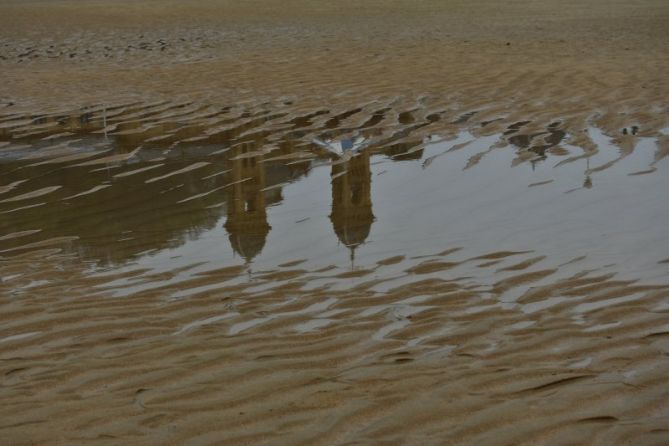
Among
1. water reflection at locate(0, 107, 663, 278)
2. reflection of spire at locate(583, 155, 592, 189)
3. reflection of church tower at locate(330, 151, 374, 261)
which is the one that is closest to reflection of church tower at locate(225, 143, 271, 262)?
water reflection at locate(0, 107, 663, 278)

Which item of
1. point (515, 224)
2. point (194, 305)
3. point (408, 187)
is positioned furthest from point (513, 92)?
point (194, 305)

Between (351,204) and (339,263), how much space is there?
113 cm

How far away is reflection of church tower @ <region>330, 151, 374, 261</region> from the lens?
6.21 m

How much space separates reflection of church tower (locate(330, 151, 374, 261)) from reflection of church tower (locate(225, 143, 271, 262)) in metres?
0.49

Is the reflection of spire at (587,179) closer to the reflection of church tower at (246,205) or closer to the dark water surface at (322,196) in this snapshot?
the dark water surface at (322,196)

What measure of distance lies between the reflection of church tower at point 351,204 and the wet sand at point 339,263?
0.03 m

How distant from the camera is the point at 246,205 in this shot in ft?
23.3

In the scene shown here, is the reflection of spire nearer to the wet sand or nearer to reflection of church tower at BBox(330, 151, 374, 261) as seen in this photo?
the wet sand

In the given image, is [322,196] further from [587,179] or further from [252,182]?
[587,179]

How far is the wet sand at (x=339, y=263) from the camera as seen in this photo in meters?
3.66

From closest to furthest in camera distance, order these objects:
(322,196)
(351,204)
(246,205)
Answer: (351,204), (246,205), (322,196)

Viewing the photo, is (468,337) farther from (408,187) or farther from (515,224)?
(408,187)

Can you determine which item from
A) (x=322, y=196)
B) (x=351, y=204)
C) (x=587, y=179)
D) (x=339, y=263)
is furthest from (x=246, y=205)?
(x=587, y=179)

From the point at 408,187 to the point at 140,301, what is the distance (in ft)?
10.2
